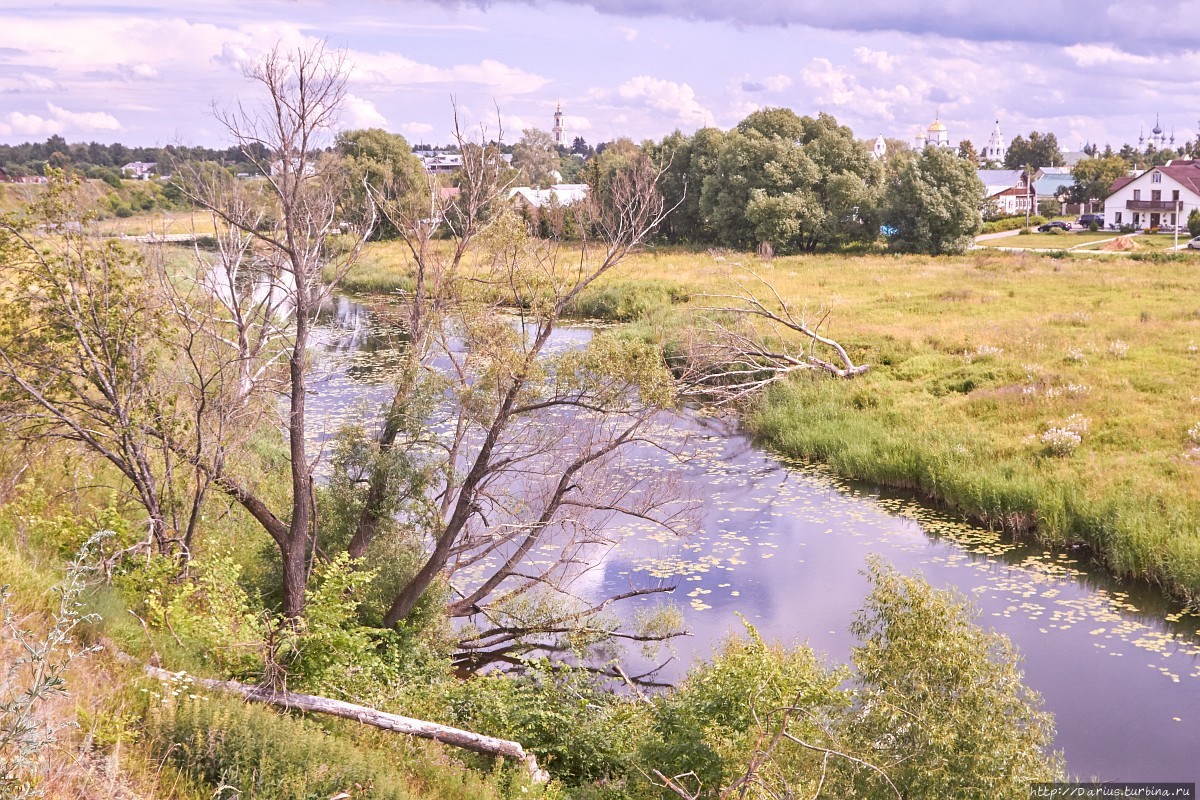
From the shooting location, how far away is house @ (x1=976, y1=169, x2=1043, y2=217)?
82875 millimetres

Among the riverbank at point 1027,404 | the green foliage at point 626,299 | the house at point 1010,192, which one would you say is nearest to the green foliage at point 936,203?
the riverbank at point 1027,404

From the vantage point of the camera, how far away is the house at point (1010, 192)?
82.9m

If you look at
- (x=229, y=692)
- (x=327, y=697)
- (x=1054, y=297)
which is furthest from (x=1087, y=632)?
(x=1054, y=297)

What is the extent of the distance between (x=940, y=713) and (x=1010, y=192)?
9446cm

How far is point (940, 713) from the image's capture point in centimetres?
677

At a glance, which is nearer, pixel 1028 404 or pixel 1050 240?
pixel 1028 404

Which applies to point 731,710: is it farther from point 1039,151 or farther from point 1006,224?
point 1039,151

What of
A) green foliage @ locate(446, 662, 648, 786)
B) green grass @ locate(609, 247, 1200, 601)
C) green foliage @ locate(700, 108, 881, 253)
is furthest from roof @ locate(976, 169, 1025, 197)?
green foliage @ locate(446, 662, 648, 786)

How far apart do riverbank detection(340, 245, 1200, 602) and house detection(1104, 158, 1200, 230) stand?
34508mm

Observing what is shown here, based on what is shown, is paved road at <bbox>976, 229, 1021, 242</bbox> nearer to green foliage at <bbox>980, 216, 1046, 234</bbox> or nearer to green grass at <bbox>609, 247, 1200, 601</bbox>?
green foliage at <bbox>980, 216, 1046, 234</bbox>

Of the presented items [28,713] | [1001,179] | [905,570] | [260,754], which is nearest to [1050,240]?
[1001,179]

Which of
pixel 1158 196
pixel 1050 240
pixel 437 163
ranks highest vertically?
pixel 1158 196

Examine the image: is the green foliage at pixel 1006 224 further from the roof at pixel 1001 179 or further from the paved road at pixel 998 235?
the roof at pixel 1001 179

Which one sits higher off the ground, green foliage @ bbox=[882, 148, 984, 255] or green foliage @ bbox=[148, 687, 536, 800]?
green foliage @ bbox=[882, 148, 984, 255]
